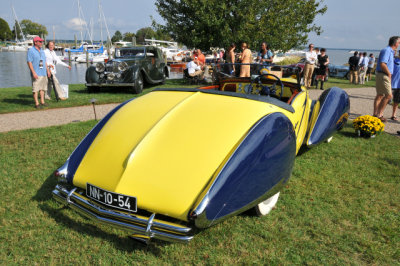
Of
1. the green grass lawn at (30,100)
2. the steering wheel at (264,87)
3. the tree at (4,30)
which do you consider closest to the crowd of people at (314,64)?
the green grass lawn at (30,100)

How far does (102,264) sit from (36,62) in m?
6.43

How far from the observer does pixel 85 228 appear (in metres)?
2.62

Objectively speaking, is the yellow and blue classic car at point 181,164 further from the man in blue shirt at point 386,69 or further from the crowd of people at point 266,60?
the crowd of people at point 266,60

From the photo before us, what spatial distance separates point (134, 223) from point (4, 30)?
11795 centimetres

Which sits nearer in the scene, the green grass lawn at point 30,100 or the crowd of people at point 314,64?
the green grass lawn at point 30,100

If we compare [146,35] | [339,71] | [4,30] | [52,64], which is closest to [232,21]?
[52,64]

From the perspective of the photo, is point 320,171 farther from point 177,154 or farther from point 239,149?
point 177,154

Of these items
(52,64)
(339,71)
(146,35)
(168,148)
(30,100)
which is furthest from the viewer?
(146,35)

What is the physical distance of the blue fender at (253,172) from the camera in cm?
209

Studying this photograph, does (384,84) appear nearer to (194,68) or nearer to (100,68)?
(194,68)

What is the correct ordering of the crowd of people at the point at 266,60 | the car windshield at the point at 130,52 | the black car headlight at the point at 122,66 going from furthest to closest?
the car windshield at the point at 130,52 < the black car headlight at the point at 122,66 < the crowd of people at the point at 266,60

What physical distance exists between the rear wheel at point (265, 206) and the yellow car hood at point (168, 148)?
0.76 meters

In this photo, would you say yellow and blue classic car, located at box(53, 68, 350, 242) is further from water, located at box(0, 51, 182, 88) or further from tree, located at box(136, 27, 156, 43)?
tree, located at box(136, 27, 156, 43)

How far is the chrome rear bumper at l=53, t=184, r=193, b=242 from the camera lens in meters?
1.98
